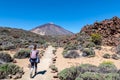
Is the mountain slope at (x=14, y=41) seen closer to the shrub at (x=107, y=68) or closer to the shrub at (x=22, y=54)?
the shrub at (x=22, y=54)

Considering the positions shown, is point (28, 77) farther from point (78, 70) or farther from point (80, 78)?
point (80, 78)

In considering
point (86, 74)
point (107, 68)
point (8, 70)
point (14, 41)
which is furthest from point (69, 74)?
point (14, 41)

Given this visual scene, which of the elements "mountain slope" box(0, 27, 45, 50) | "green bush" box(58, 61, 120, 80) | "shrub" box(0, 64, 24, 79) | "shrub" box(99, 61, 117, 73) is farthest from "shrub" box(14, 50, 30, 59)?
"green bush" box(58, 61, 120, 80)

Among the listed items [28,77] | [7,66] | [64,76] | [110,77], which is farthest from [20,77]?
[110,77]

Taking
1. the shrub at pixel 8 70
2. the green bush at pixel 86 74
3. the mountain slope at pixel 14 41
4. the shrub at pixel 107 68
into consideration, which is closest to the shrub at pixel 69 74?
the green bush at pixel 86 74

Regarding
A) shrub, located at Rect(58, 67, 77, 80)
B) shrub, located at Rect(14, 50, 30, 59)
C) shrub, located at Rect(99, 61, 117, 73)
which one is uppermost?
shrub, located at Rect(14, 50, 30, 59)

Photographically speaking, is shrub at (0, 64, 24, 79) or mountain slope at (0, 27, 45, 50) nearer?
shrub at (0, 64, 24, 79)

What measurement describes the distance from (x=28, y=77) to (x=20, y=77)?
1.43 feet

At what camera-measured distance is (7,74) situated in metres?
11.1

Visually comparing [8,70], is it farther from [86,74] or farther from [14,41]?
[14,41]

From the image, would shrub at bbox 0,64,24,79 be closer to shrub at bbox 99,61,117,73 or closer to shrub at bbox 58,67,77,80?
shrub at bbox 58,67,77,80

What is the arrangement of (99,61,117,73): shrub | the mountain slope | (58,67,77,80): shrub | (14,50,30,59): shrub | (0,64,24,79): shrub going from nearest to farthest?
1. (58,67,77,80): shrub
2. (99,61,117,73): shrub
3. (0,64,24,79): shrub
4. (14,50,30,59): shrub
5. the mountain slope

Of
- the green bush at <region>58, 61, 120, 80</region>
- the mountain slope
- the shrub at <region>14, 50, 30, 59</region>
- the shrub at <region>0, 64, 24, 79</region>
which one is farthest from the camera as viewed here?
the mountain slope

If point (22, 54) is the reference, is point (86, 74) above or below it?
below
